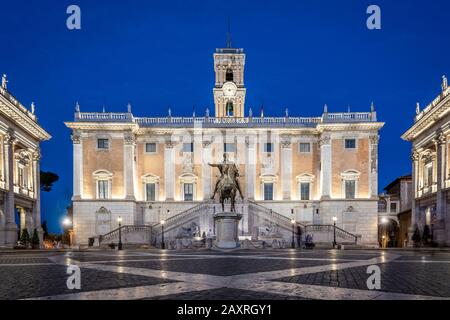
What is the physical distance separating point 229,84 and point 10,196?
100 ft

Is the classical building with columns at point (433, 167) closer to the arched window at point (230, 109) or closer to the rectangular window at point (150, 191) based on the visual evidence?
the arched window at point (230, 109)

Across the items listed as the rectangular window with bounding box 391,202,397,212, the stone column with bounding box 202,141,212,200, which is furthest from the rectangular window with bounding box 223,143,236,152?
the rectangular window with bounding box 391,202,397,212

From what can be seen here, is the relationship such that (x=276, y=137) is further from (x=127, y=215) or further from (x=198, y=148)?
(x=127, y=215)

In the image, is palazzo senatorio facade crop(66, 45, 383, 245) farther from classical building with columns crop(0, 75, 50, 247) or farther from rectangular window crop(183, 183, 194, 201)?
classical building with columns crop(0, 75, 50, 247)

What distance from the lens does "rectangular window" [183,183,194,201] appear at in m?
51.3

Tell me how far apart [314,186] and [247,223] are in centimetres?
1122

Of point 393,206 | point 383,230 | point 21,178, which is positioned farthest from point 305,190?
point 21,178

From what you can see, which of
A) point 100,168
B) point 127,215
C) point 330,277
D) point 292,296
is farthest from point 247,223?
point 292,296

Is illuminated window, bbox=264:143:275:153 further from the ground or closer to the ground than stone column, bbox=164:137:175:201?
Result: further from the ground

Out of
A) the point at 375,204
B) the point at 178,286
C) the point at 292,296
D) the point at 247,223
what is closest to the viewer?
the point at 292,296

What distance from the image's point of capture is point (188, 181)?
5150cm

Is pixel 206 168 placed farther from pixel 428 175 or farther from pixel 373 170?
pixel 428 175

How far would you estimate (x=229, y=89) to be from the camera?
57.1 m

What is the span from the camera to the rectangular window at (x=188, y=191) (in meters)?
51.3
